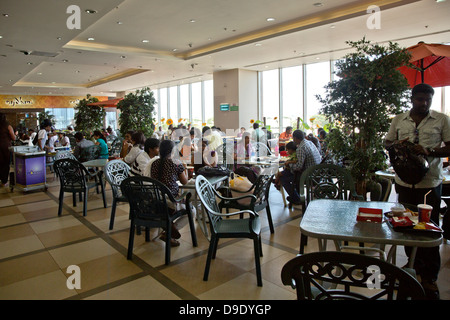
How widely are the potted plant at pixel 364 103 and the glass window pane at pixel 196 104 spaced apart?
1442 centimetres

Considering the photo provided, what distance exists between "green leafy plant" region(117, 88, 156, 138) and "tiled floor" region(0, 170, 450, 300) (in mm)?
3231

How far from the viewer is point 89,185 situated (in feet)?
17.1

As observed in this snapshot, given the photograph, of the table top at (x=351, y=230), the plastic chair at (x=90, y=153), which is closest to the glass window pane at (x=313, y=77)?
the plastic chair at (x=90, y=153)

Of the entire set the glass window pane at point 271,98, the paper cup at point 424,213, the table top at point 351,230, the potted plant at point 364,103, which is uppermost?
the glass window pane at point 271,98

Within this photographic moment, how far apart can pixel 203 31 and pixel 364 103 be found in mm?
6000

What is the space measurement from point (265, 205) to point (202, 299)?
1508 millimetres

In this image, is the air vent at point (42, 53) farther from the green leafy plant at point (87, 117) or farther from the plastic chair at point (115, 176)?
the plastic chair at point (115, 176)

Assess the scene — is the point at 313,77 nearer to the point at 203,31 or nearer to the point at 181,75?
the point at 203,31

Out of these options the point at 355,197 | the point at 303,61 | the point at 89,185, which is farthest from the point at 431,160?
the point at 303,61

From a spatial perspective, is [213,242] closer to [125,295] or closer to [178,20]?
[125,295]

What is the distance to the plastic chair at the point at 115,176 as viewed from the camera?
4.13 meters

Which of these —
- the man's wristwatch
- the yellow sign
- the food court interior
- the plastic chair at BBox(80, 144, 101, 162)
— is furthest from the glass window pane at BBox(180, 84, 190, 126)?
the man's wristwatch

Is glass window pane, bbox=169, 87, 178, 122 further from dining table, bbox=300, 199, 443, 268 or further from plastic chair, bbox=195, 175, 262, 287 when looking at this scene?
dining table, bbox=300, 199, 443, 268

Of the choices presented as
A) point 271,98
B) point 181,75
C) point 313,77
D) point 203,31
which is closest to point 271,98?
point 271,98
